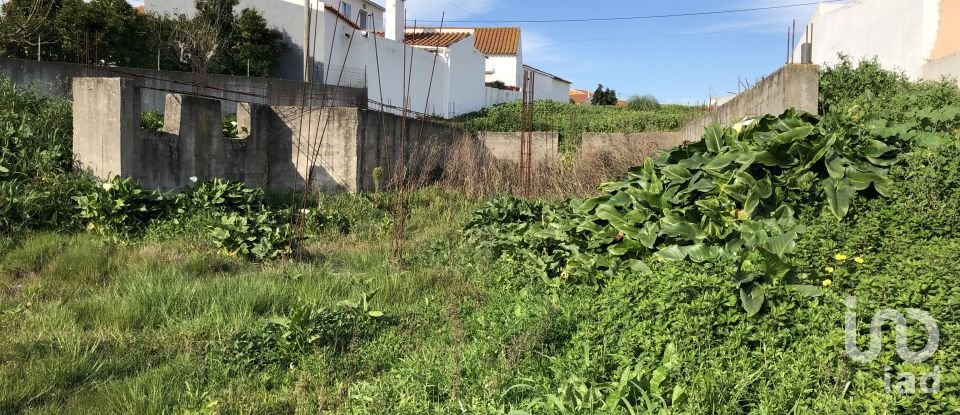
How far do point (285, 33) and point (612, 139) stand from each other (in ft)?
38.7

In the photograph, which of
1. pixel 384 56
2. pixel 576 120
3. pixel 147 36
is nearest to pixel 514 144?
pixel 576 120

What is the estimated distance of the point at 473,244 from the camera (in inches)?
259

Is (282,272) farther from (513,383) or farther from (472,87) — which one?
(472,87)

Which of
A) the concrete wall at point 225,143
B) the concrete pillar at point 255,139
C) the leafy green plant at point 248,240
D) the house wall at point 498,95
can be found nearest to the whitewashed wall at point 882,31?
the concrete wall at point 225,143

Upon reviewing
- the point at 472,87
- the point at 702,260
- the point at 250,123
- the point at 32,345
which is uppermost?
the point at 472,87

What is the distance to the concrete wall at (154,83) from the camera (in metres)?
10.6

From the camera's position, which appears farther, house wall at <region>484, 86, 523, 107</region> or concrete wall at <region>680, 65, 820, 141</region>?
house wall at <region>484, 86, 523, 107</region>

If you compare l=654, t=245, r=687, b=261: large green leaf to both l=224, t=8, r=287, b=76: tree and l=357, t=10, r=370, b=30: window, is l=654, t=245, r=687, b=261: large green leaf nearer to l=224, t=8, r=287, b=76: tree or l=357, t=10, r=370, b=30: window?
l=224, t=8, r=287, b=76: tree

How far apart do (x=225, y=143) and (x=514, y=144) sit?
24.4 feet

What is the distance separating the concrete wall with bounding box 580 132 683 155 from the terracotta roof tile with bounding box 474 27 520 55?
59.2 feet

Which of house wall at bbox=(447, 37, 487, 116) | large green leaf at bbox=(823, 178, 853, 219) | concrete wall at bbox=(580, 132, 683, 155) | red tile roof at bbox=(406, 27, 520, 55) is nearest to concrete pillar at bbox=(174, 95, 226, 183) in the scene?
concrete wall at bbox=(580, 132, 683, 155)

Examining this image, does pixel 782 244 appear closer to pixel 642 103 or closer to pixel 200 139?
pixel 200 139

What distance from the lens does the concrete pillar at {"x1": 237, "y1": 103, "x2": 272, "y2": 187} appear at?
10.5 meters

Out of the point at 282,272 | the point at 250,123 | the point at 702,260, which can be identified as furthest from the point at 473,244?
the point at 250,123
